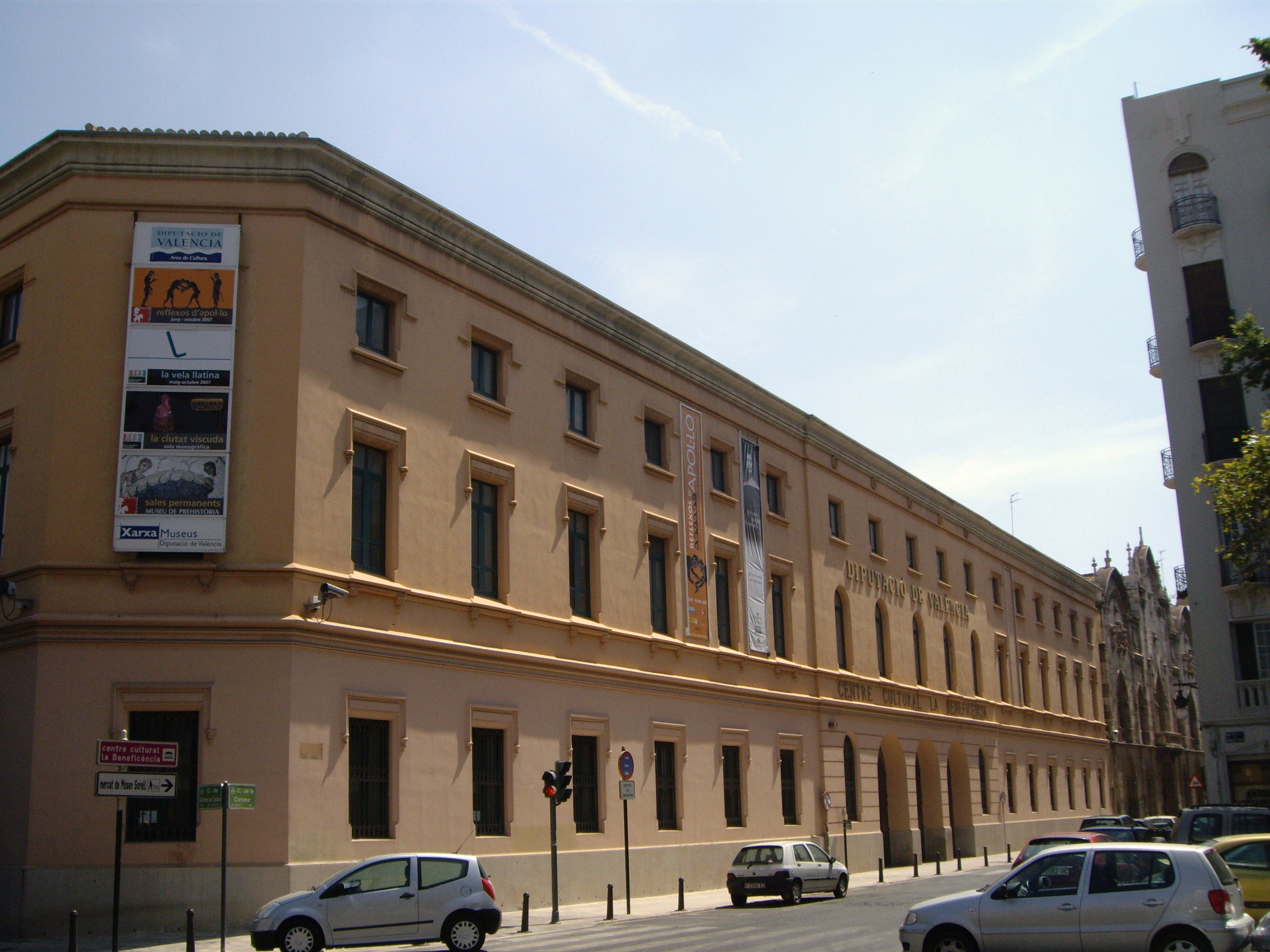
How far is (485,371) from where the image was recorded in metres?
25.9

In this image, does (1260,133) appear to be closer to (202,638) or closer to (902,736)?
(902,736)

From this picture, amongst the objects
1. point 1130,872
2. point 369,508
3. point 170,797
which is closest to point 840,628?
point 369,508

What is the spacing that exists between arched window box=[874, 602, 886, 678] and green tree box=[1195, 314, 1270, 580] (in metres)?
17.2

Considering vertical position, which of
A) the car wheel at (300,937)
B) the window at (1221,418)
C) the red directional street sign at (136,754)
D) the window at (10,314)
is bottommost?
the car wheel at (300,937)

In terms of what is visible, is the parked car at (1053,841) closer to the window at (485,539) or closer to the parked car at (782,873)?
the parked car at (782,873)

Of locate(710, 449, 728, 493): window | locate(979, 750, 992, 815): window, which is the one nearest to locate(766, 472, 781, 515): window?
locate(710, 449, 728, 493): window

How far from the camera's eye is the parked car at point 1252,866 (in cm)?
1631

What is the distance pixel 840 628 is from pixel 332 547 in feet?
72.3

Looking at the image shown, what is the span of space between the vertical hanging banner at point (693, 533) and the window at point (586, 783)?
4943mm

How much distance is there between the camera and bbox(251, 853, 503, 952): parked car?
16.6 metres

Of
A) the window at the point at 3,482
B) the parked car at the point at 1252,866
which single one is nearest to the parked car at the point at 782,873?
the parked car at the point at 1252,866

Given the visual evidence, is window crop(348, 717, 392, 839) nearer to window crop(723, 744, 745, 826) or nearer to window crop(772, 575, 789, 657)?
window crop(723, 744, 745, 826)

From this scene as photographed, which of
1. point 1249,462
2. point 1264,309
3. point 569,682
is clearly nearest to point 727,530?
point 569,682

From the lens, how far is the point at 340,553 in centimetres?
2123
